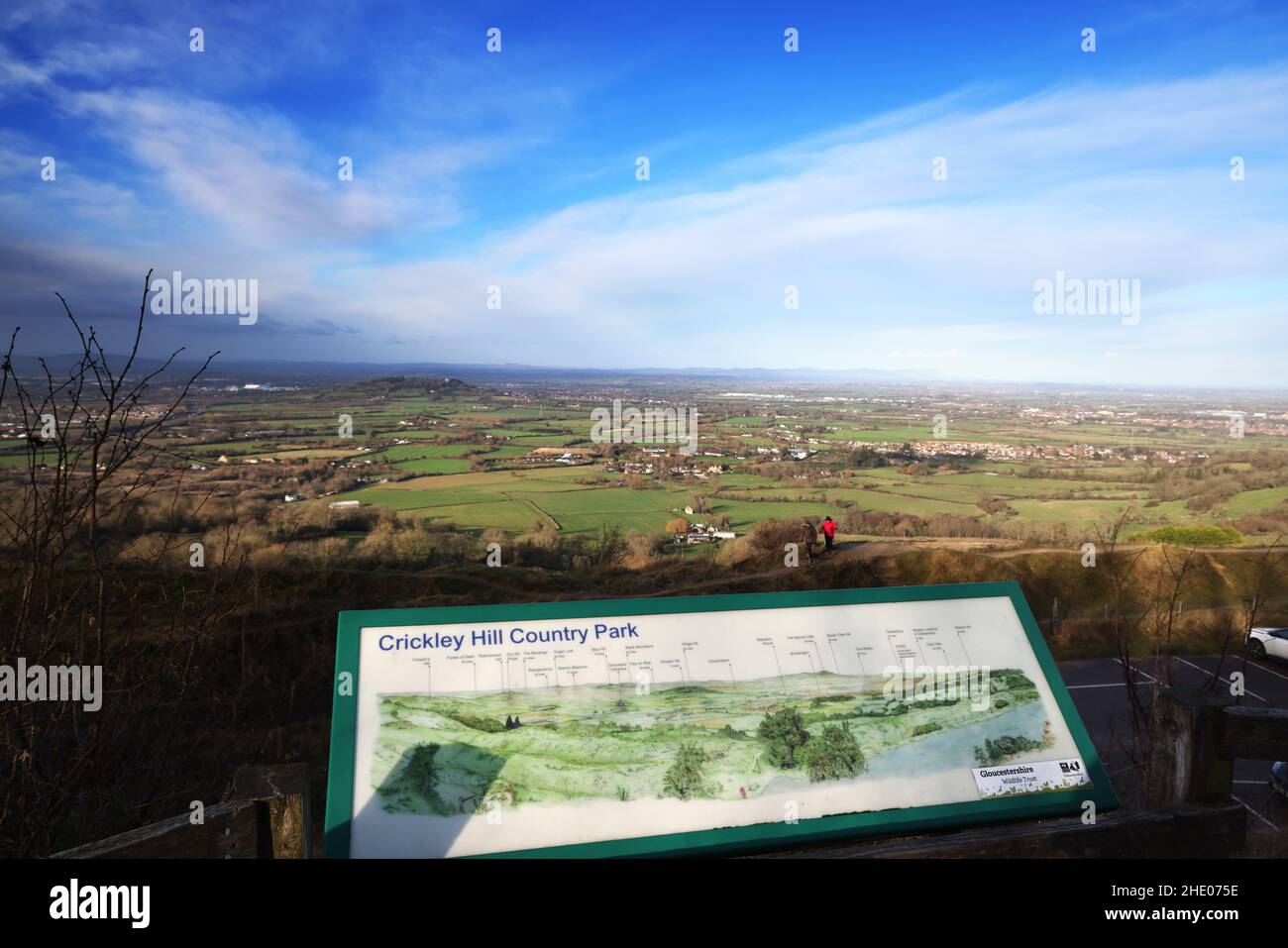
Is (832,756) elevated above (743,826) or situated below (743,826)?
above

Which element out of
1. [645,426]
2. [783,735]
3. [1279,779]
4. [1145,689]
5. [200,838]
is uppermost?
[645,426]

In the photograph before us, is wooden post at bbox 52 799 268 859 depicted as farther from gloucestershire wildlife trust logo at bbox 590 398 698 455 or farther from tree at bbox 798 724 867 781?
gloucestershire wildlife trust logo at bbox 590 398 698 455

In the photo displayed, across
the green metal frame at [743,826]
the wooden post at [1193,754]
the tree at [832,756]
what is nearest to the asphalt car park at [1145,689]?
the wooden post at [1193,754]

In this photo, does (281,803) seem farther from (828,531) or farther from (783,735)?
(828,531)

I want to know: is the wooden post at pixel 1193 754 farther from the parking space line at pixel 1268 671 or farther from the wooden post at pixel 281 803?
the parking space line at pixel 1268 671

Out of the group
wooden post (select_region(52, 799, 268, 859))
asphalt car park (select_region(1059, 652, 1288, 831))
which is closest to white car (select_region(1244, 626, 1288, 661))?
asphalt car park (select_region(1059, 652, 1288, 831))

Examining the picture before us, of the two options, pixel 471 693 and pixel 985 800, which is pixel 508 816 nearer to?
pixel 471 693

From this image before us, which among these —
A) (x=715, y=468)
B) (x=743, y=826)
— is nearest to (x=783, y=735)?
(x=743, y=826)

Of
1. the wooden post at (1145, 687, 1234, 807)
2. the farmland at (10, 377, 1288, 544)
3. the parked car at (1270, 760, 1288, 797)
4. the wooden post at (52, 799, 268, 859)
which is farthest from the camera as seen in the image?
the farmland at (10, 377, 1288, 544)
